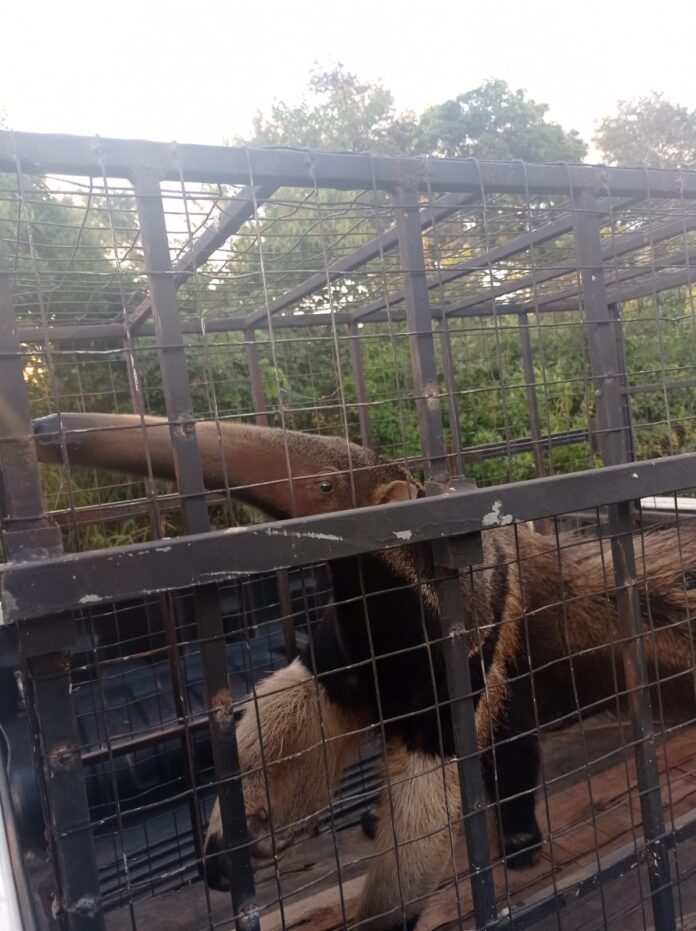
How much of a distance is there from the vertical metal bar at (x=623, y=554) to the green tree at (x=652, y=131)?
19738mm

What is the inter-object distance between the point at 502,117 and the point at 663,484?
15.7 m

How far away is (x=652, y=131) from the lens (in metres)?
19.4

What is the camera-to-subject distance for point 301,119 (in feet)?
50.0

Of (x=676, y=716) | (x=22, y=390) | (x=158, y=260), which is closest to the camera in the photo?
(x=22, y=390)

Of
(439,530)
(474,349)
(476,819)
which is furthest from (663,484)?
(474,349)

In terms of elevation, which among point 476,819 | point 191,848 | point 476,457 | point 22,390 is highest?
point 22,390

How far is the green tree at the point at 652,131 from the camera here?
758 inches

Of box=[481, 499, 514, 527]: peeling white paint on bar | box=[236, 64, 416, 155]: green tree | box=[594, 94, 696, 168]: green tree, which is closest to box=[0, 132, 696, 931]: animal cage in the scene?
box=[481, 499, 514, 527]: peeling white paint on bar

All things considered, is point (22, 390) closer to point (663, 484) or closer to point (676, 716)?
point (663, 484)

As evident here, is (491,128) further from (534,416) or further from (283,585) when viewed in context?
(283,585)

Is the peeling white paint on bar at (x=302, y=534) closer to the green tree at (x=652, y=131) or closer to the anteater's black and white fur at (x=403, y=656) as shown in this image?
the anteater's black and white fur at (x=403, y=656)

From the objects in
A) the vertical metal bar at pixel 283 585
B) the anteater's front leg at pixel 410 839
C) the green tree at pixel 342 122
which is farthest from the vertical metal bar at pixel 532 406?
the green tree at pixel 342 122

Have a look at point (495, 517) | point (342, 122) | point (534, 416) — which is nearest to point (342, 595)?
point (495, 517)

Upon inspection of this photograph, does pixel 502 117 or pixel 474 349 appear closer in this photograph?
pixel 474 349
